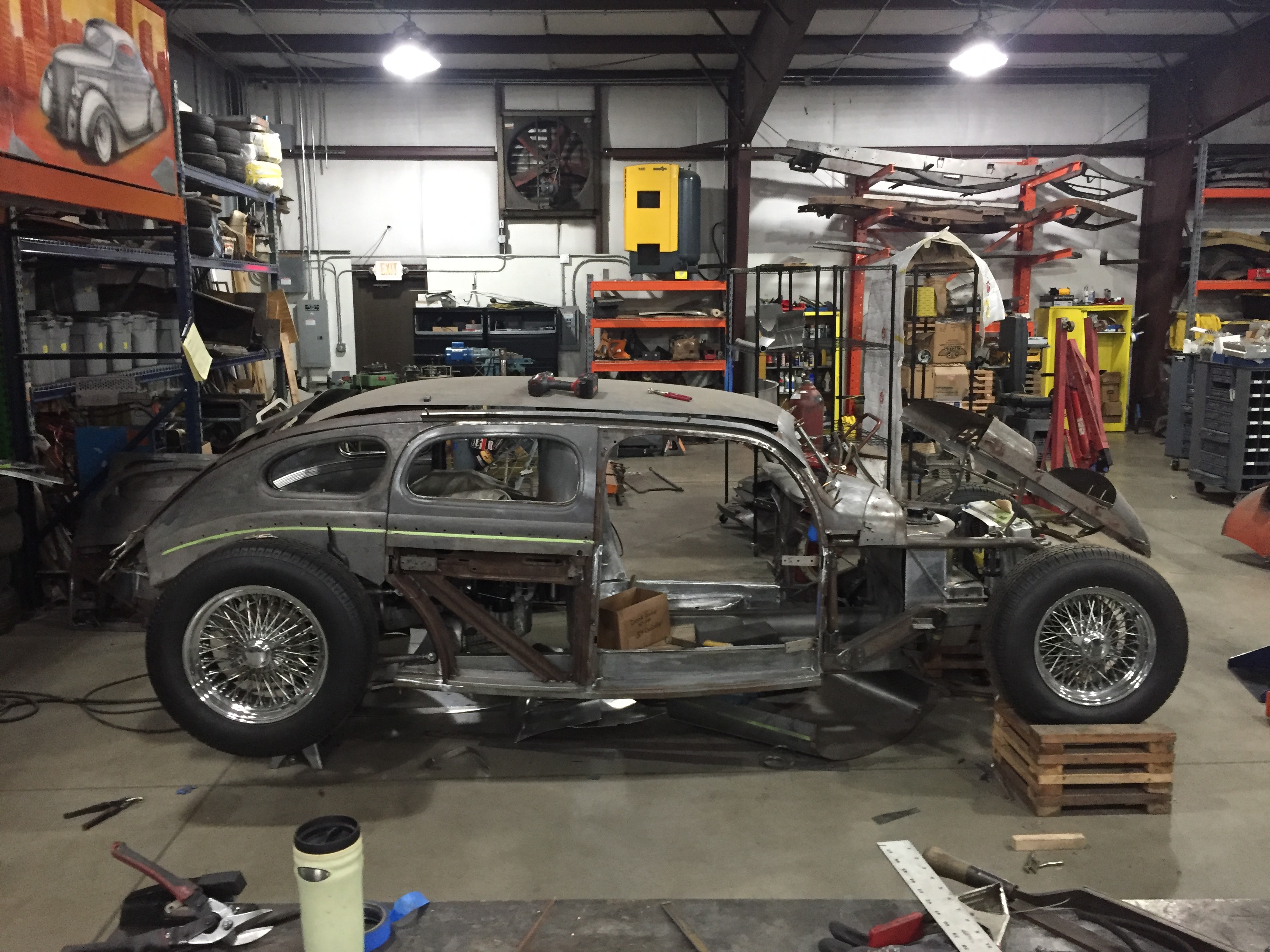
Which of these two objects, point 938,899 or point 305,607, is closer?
point 938,899

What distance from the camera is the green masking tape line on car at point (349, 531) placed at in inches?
149

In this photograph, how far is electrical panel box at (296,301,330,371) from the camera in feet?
45.6

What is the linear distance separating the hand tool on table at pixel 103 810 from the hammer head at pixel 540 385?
2.26m

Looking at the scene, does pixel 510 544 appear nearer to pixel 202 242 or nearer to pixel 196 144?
pixel 202 242

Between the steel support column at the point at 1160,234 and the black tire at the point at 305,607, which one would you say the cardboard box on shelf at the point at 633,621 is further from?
the steel support column at the point at 1160,234

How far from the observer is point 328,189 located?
14.1 meters

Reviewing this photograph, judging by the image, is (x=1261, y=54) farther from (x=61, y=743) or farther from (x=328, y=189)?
(x=61, y=743)

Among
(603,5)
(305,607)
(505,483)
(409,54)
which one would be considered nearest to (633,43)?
(603,5)

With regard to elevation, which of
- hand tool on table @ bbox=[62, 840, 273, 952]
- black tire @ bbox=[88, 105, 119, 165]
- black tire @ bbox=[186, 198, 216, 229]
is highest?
black tire @ bbox=[88, 105, 119, 165]

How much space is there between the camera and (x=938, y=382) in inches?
446

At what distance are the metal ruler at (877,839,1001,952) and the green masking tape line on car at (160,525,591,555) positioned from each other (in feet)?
5.20

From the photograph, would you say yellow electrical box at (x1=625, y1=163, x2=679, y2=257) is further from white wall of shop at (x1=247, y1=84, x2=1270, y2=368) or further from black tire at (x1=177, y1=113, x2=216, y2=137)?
black tire at (x1=177, y1=113, x2=216, y2=137)

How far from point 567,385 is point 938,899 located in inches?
99.1

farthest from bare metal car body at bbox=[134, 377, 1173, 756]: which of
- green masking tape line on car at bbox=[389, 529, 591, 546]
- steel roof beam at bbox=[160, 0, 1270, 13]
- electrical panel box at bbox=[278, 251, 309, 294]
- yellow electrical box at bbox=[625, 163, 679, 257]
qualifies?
electrical panel box at bbox=[278, 251, 309, 294]
